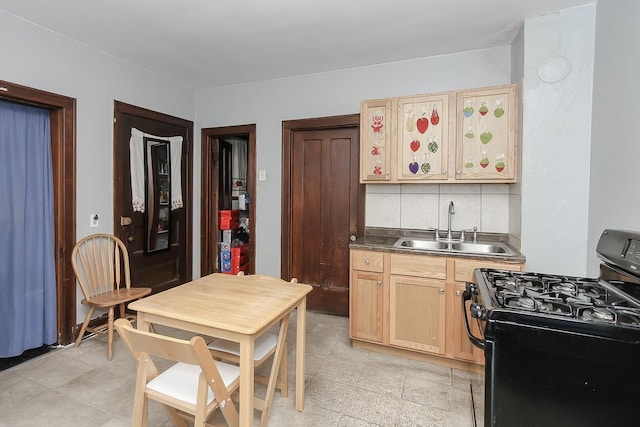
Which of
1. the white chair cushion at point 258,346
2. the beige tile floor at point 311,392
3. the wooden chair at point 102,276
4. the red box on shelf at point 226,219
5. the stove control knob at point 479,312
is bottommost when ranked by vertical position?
the beige tile floor at point 311,392

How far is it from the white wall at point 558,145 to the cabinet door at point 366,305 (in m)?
1.12

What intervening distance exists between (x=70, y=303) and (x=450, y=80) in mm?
3909

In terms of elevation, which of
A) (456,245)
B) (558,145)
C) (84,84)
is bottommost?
(456,245)

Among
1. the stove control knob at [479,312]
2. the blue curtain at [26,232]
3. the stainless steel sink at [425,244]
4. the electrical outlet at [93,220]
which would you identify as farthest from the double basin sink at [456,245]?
the blue curtain at [26,232]

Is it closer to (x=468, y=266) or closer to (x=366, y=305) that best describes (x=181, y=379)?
(x=366, y=305)

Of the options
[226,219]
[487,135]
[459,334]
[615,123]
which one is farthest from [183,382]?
[226,219]

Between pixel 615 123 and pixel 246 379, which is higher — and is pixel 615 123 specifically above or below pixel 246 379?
above

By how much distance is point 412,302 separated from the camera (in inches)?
96.2

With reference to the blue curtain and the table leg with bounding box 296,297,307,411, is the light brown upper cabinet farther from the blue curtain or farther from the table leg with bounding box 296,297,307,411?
the blue curtain

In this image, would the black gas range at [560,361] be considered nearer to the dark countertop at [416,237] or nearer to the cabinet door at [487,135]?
the dark countertop at [416,237]

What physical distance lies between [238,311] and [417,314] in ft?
4.94

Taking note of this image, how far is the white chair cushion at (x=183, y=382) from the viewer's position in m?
1.34

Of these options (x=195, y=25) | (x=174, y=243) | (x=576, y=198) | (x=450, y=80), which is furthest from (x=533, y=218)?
(x=174, y=243)

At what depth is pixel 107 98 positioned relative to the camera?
295 centimetres
